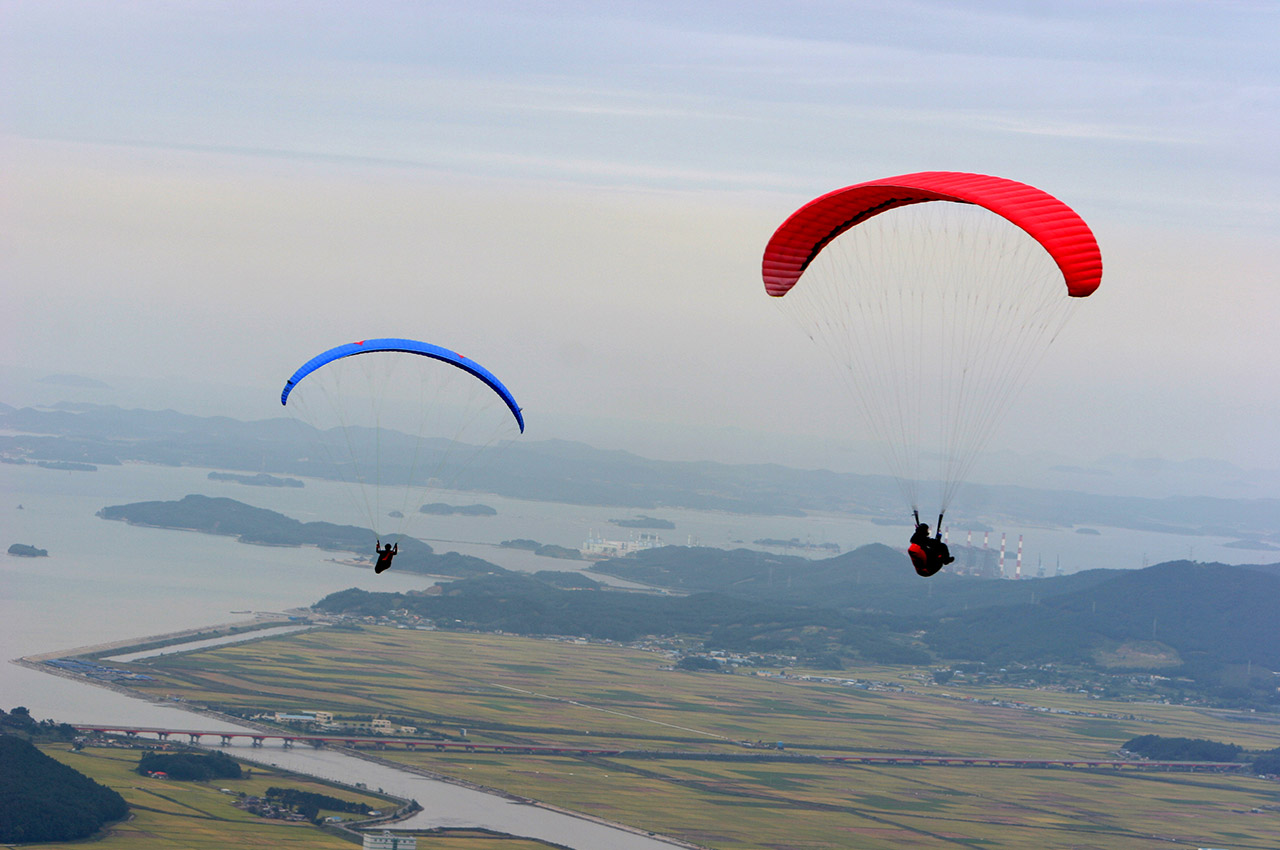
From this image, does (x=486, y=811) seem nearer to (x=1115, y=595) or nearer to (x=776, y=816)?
(x=776, y=816)

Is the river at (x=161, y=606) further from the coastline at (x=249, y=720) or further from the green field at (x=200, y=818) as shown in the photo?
the green field at (x=200, y=818)

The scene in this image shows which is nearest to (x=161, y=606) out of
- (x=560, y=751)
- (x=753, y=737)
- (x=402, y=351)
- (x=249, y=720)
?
(x=249, y=720)

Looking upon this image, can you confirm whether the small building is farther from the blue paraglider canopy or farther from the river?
the blue paraglider canopy

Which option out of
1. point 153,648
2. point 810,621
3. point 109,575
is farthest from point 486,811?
point 109,575

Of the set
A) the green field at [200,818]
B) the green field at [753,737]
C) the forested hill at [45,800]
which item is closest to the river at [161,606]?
the green field at [200,818]

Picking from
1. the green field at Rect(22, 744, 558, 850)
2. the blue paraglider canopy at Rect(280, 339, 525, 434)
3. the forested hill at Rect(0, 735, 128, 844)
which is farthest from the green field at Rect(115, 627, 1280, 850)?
the blue paraglider canopy at Rect(280, 339, 525, 434)

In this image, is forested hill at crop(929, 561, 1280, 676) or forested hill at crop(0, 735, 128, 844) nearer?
forested hill at crop(0, 735, 128, 844)
